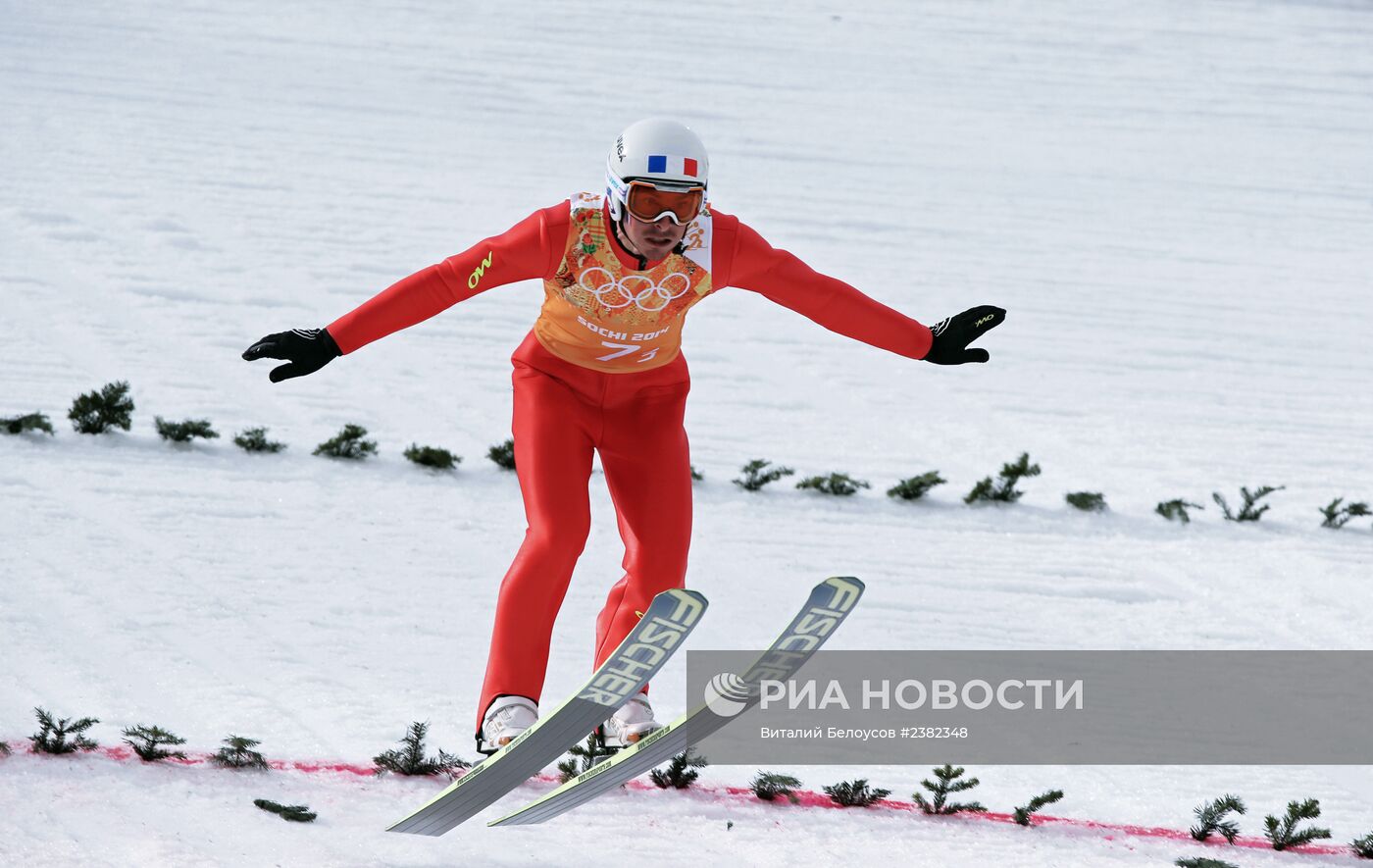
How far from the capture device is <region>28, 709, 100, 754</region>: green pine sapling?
188 inches

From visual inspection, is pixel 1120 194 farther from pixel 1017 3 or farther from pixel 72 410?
pixel 72 410

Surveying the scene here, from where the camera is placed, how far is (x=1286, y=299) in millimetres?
12938

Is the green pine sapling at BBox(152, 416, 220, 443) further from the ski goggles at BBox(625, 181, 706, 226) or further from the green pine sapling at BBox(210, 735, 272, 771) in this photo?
the ski goggles at BBox(625, 181, 706, 226)

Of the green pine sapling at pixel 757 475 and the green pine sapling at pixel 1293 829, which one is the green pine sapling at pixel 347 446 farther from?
the green pine sapling at pixel 1293 829

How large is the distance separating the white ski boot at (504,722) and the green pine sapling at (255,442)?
13.4ft

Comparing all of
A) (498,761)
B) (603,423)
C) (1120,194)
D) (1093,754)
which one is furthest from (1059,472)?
(1120,194)

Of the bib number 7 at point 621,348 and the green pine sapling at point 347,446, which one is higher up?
the bib number 7 at point 621,348

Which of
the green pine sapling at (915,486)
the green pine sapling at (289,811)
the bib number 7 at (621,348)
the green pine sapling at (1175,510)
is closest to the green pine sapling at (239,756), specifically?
the green pine sapling at (289,811)

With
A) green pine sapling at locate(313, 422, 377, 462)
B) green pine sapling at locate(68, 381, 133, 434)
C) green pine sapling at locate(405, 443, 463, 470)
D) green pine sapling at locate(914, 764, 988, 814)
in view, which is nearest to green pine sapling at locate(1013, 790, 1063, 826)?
green pine sapling at locate(914, 764, 988, 814)

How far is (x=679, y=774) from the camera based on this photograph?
5.08 meters

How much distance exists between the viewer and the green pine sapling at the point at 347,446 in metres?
7.84

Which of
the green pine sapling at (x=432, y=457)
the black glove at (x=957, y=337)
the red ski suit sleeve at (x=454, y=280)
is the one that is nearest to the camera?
the red ski suit sleeve at (x=454, y=280)
